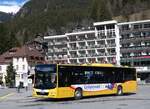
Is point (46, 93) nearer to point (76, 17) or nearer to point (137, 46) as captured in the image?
point (137, 46)

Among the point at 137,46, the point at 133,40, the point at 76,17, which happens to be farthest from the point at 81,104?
the point at 76,17

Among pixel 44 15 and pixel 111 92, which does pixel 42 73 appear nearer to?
pixel 111 92

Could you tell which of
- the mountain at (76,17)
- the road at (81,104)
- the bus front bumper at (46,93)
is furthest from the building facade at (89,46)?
the road at (81,104)

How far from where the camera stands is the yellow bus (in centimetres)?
3030

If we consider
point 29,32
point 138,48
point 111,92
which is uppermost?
point 29,32

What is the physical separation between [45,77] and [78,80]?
286cm

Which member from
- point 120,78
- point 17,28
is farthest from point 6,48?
point 120,78

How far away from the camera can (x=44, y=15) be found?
649ft

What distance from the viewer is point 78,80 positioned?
3228 cm

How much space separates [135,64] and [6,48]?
4799 cm

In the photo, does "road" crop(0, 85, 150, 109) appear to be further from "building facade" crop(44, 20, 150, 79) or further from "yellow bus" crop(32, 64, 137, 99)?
"building facade" crop(44, 20, 150, 79)

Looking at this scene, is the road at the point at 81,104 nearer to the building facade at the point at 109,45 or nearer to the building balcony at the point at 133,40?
the building facade at the point at 109,45

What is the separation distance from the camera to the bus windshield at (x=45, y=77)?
99.3ft

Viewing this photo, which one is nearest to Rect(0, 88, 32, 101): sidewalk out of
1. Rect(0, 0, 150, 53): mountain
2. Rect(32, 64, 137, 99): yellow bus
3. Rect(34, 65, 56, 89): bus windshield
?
Rect(34, 65, 56, 89): bus windshield
